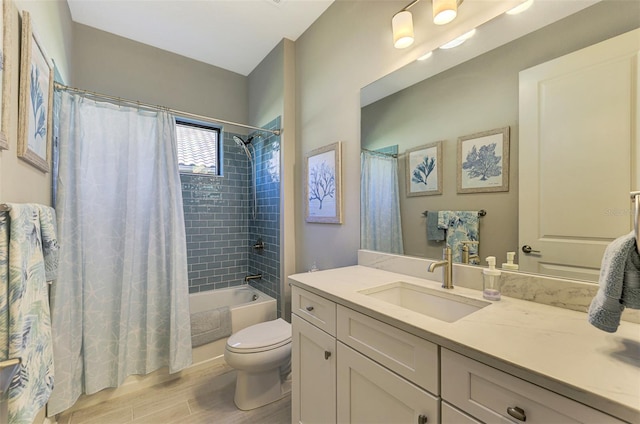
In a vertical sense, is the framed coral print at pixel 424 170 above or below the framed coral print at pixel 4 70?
below

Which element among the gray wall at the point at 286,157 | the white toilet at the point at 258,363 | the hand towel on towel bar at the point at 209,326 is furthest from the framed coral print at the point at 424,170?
the hand towel on towel bar at the point at 209,326

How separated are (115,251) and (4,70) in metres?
1.29

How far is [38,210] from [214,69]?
2.42m

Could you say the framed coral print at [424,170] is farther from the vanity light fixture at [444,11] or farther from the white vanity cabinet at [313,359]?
the white vanity cabinet at [313,359]

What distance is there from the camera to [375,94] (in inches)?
65.0

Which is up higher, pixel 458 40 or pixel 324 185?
pixel 458 40

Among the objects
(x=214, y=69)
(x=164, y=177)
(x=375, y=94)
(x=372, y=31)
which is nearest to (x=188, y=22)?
(x=214, y=69)

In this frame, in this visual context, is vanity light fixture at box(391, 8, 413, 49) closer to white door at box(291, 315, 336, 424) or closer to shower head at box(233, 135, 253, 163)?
white door at box(291, 315, 336, 424)

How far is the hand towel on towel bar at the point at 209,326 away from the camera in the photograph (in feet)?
7.20

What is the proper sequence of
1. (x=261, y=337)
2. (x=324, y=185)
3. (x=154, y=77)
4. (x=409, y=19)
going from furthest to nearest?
(x=154, y=77)
(x=324, y=185)
(x=261, y=337)
(x=409, y=19)

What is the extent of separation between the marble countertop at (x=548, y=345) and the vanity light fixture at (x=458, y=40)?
46.5 inches

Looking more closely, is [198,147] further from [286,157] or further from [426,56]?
[426,56]

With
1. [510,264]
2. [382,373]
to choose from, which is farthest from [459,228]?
[382,373]

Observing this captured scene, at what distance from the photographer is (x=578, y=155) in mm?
914
